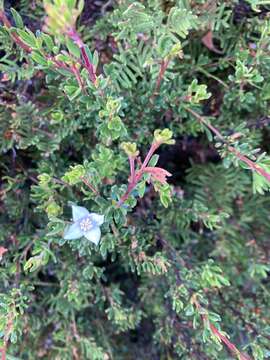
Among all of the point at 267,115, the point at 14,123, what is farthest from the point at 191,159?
the point at 14,123

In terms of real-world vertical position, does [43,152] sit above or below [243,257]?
above

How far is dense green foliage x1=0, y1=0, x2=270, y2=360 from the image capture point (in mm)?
909

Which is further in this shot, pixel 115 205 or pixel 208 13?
pixel 208 13

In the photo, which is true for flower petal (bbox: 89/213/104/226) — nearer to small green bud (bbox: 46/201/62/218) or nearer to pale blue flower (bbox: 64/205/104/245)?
pale blue flower (bbox: 64/205/104/245)

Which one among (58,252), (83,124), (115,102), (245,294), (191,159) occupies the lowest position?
(245,294)

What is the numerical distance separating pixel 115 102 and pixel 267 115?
48 cm

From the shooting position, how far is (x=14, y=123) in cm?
109

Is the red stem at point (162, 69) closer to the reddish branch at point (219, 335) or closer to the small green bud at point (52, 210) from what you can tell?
the small green bud at point (52, 210)

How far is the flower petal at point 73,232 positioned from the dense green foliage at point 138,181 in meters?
0.01

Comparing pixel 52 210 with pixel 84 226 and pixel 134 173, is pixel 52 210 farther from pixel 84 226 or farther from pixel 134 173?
pixel 134 173

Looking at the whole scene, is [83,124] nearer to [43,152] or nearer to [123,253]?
[43,152]

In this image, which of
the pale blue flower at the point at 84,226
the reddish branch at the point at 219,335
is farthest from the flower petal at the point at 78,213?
the reddish branch at the point at 219,335

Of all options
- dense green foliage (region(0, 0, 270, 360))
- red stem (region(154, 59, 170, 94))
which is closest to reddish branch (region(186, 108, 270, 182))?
dense green foliage (region(0, 0, 270, 360))

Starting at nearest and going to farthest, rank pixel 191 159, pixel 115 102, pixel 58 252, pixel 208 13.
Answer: pixel 115 102 → pixel 208 13 → pixel 58 252 → pixel 191 159
